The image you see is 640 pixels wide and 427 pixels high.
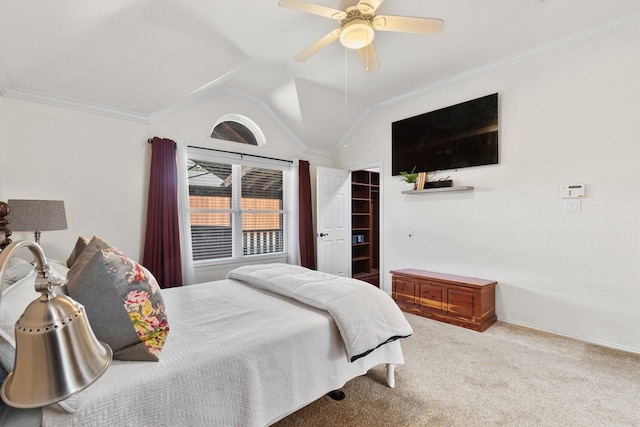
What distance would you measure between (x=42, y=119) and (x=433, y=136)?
4.25 metres

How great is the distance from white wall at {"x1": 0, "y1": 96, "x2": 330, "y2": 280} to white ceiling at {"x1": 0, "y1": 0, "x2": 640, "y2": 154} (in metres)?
0.15

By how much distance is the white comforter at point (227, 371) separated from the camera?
1.06 m

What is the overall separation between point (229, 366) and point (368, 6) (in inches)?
91.4

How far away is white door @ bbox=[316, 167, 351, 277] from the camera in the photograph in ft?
15.6

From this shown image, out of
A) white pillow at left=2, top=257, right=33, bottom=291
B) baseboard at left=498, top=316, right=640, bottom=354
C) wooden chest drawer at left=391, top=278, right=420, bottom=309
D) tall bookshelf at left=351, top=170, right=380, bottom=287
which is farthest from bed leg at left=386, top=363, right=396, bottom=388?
tall bookshelf at left=351, top=170, right=380, bottom=287

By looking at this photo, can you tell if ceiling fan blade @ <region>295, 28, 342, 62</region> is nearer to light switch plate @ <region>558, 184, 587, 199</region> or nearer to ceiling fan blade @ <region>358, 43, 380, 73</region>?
ceiling fan blade @ <region>358, 43, 380, 73</region>

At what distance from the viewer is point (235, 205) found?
14.0 ft

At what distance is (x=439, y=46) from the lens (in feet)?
10.4

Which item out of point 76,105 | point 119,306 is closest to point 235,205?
point 76,105

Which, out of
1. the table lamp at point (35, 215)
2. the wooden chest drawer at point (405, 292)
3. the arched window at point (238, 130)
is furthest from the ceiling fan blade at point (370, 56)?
the table lamp at point (35, 215)

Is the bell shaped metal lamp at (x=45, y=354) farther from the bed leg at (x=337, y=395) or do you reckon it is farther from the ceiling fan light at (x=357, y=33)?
the ceiling fan light at (x=357, y=33)

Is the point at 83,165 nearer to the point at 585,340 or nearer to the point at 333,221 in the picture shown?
the point at 333,221

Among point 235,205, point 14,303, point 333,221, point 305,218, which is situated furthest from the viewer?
point 333,221

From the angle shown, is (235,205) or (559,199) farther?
(235,205)
